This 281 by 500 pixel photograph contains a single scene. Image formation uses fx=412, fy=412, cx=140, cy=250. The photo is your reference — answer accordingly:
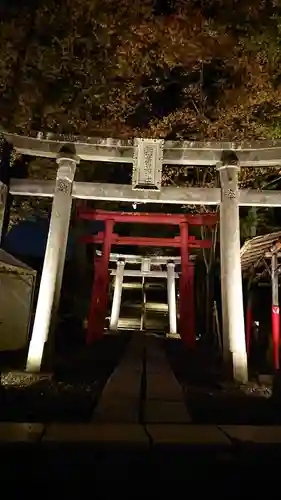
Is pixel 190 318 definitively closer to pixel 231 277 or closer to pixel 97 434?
pixel 231 277

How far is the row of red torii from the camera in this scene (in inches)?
294

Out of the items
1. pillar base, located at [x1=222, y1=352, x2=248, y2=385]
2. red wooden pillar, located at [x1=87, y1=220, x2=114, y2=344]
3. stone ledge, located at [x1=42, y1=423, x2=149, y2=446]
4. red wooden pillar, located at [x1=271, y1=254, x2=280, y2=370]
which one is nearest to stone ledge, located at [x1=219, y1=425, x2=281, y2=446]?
stone ledge, located at [x1=42, y1=423, x2=149, y2=446]

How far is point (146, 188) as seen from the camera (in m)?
7.86

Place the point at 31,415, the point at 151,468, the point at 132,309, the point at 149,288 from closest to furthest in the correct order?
the point at 151,468
the point at 31,415
the point at 132,309
the point at 149,288

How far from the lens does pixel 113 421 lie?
398 cm

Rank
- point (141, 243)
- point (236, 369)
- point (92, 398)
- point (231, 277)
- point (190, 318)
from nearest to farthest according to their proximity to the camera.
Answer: point (92, 398), point (236, 369), point (231, 277), point (190, 318), point (141, 243)

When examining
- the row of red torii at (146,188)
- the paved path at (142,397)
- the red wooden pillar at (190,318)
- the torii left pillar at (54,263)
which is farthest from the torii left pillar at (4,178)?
the red wooden pillar at (190,318)

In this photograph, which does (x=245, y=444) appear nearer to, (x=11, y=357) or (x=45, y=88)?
(x=11, y=357)

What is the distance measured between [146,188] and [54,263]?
2.23 metres

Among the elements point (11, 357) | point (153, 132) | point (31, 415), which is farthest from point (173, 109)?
point (31, 415)

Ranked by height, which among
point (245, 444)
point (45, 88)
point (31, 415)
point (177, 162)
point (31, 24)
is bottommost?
point (31, 415)

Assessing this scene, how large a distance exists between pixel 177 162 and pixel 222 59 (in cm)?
341

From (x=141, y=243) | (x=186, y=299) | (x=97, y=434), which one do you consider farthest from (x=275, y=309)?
(x=97, y=434)

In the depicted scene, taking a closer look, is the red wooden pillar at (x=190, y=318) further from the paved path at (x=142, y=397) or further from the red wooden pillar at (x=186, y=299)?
the paved path at (x=142, y=397)
